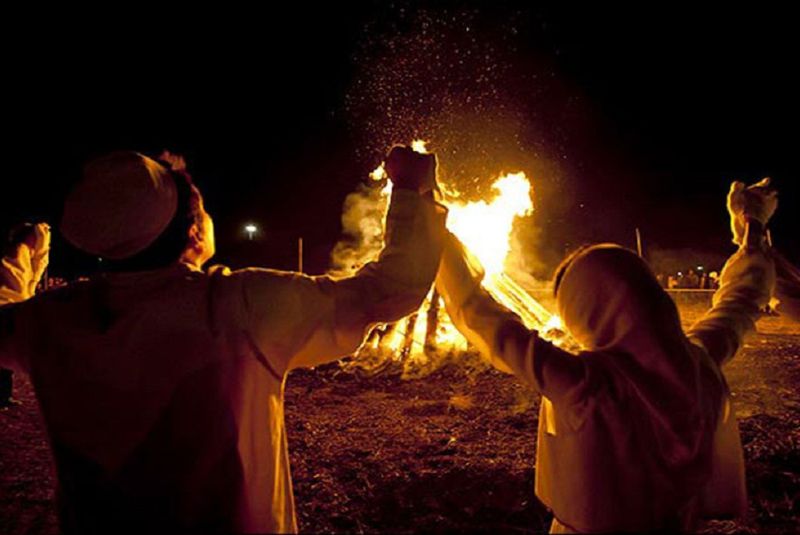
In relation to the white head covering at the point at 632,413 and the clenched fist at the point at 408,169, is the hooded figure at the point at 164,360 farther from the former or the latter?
the white head covering at the point at 632,413

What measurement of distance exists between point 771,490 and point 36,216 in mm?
31895

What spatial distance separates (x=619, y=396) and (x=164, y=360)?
131 centimetres

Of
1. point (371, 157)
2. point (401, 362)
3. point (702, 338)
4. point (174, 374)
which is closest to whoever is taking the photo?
point (174, 374)

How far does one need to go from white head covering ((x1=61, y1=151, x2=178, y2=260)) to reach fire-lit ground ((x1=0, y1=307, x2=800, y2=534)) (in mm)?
2961

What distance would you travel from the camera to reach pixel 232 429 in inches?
55.3

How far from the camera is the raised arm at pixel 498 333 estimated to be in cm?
166

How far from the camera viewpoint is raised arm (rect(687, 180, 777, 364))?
2.12 m

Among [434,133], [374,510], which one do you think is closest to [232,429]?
[374,510]

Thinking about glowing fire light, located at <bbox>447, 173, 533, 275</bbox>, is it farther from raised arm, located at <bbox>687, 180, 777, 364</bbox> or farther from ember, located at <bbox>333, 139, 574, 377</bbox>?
raised arm, located at <bbox>687, 180, 777, 364</bbox>

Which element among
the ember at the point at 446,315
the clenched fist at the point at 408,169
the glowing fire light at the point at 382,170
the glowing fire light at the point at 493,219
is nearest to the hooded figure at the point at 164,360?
the clenched fist at the point at 408,169

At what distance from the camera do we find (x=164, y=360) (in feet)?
4.55

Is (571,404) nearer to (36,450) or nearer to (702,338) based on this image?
(702,338)

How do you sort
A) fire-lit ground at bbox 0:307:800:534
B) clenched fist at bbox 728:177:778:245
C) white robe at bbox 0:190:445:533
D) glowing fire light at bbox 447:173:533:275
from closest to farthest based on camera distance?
white robe at bbox 0:190:445:533
clenched fist at bbox 728:177:778:245
fire-lit ground at bbox 0:307:800:534
glowing fire light at bbox 447:173:533:275

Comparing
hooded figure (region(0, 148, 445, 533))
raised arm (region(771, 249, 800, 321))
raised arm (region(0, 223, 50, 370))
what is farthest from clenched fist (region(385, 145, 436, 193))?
raised arm (region(771, 249, 800, 321))
